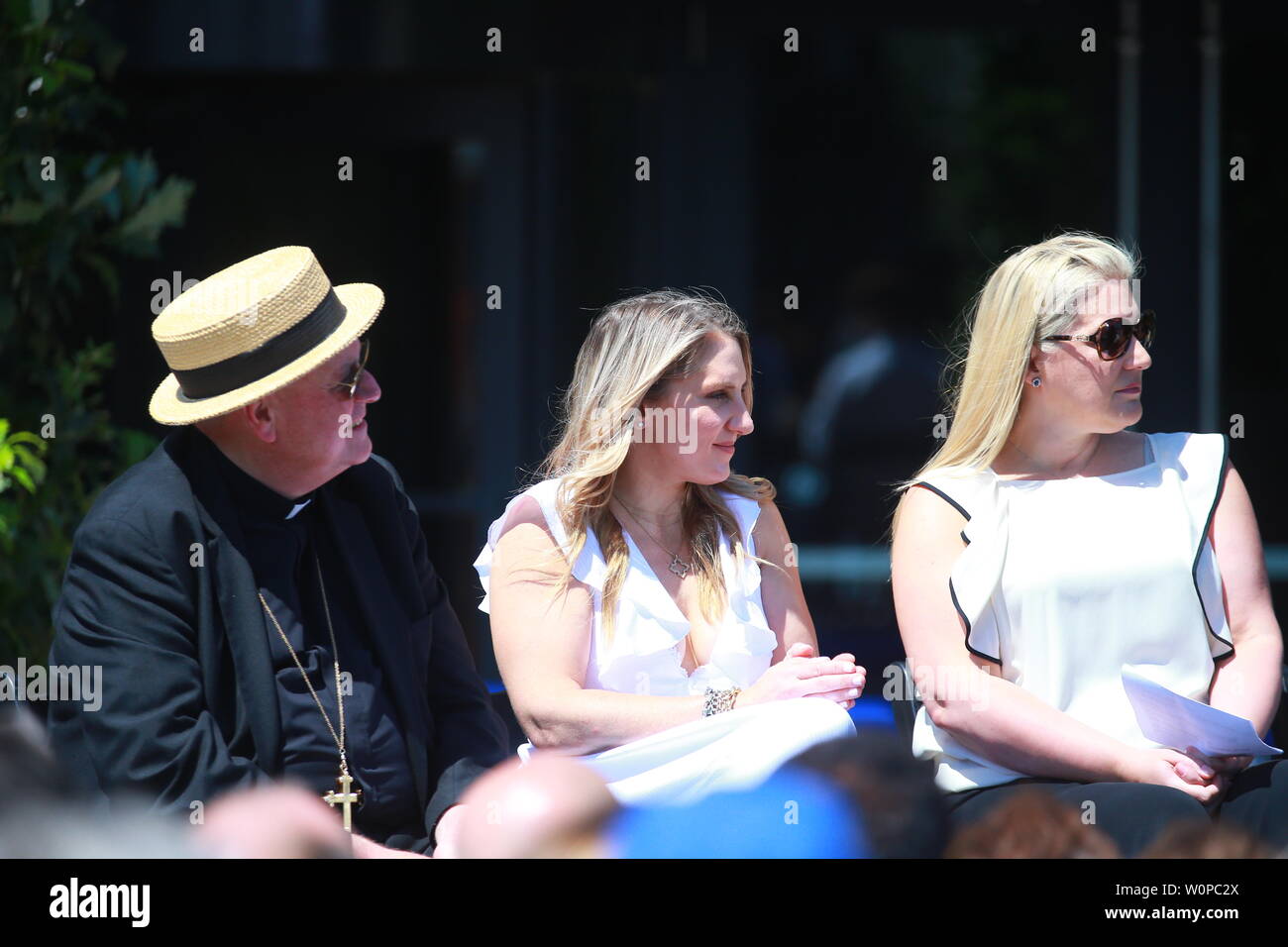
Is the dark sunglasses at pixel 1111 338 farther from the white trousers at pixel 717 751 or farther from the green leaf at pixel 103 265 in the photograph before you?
the green leaf at pixel 103 265

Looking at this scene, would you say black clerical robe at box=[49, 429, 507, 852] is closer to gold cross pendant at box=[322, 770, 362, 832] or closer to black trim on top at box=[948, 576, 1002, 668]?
gold cross pendant at box=[322, 770, 362, 832]

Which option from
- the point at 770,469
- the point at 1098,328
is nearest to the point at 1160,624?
the point at 1098,328

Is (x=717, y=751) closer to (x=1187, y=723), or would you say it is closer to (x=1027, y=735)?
(x=1027, y=735)

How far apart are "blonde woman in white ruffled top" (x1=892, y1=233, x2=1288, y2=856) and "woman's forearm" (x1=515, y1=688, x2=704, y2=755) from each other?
1.65 ft

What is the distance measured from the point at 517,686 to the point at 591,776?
458 millimetres

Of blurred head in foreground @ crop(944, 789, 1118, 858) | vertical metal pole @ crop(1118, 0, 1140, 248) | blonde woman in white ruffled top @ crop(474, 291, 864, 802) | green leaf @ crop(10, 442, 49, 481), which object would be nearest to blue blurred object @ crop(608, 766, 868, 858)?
blurred head in foreground @ crop(944, 789, 1118, 858)

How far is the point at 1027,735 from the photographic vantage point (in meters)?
2.79

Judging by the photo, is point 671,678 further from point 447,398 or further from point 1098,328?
point 447,398

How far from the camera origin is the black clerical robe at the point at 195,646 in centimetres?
247

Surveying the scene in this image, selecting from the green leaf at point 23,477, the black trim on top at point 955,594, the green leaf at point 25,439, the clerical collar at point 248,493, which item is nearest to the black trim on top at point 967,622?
the black trim on top at point 955,594

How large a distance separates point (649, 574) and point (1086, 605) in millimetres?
845

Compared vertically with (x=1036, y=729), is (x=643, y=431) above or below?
above

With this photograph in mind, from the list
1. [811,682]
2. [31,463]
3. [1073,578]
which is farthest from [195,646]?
[1073,578]

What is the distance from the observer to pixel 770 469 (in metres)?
6.27
